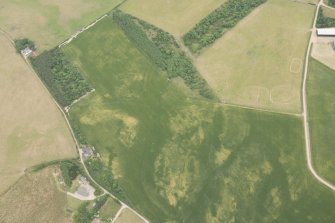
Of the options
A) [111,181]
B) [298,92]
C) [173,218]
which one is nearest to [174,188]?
[173,218]

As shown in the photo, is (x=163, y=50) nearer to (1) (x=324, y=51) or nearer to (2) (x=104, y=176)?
(2) (x=104, y=176)

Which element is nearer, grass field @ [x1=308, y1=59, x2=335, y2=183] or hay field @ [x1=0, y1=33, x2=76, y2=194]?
grass field @ [x1=308, y1=59, x2=335, y2=183]

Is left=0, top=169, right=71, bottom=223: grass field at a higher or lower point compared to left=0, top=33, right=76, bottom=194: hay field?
lower

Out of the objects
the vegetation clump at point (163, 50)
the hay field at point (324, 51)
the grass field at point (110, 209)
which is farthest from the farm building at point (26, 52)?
the hay field at point (324, 51)

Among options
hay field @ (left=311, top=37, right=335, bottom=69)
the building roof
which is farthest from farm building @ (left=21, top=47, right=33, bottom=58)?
the building roof

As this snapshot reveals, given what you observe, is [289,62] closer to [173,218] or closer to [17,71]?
[173,218]

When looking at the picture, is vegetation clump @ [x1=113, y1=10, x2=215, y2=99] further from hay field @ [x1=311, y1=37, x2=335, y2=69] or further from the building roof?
the building roof

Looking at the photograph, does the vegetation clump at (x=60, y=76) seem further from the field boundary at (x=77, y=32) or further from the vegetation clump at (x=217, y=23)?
the vegetation clump at (x=217, y=23)
